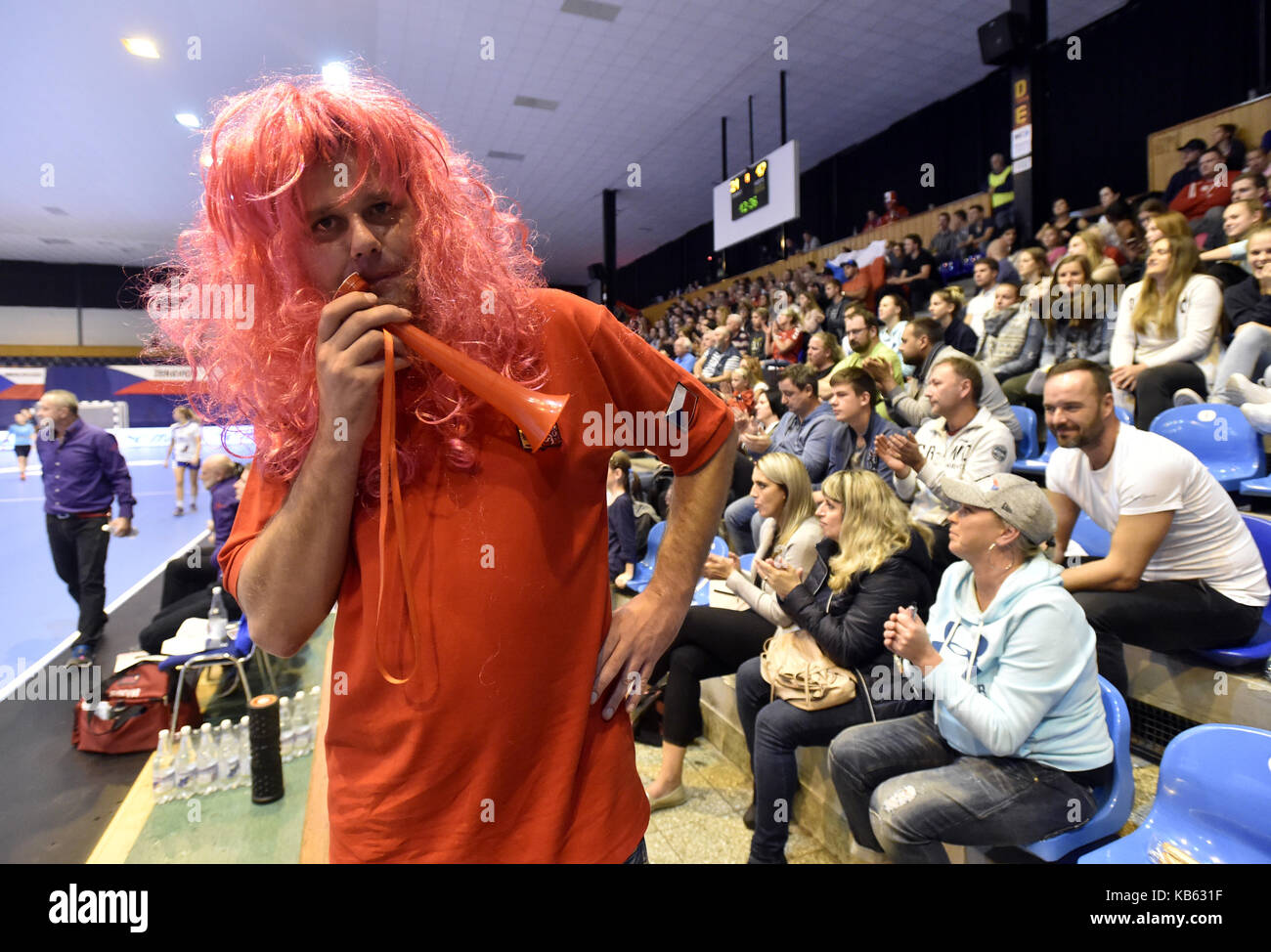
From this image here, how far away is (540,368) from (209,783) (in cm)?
330

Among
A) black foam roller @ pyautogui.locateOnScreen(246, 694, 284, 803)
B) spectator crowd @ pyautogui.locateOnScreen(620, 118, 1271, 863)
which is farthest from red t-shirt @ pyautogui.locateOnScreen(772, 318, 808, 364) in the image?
black foam roller @ pyautogui.locateOnScreen(246, 694, 284, 803)

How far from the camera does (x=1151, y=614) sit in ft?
7.57

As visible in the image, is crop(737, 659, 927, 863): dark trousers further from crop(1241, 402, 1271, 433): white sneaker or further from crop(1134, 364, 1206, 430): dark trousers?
crop(1134, 364, 1206, 430): dark trousers

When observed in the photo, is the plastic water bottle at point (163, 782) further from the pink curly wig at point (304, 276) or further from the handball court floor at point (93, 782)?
the pink curly wig at point (304, 276)

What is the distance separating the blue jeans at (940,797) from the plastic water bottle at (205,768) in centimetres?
280

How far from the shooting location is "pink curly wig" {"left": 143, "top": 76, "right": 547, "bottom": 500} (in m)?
0.78

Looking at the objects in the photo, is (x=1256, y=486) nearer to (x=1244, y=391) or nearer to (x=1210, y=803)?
(x=1244, y=391)

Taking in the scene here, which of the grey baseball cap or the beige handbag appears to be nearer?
the grey baseball cap

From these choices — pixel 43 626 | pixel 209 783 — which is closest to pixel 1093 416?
pixel 209 783

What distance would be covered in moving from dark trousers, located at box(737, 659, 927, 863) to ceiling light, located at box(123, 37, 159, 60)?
8.86m

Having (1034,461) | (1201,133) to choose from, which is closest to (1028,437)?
(1034,461)

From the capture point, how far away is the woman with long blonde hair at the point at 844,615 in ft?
7.48

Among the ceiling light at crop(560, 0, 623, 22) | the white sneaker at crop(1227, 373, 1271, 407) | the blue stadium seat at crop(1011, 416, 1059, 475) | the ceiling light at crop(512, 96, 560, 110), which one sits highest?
the ceiling light at crop(512, 96, 560, 110)

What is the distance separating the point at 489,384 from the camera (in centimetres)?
74
